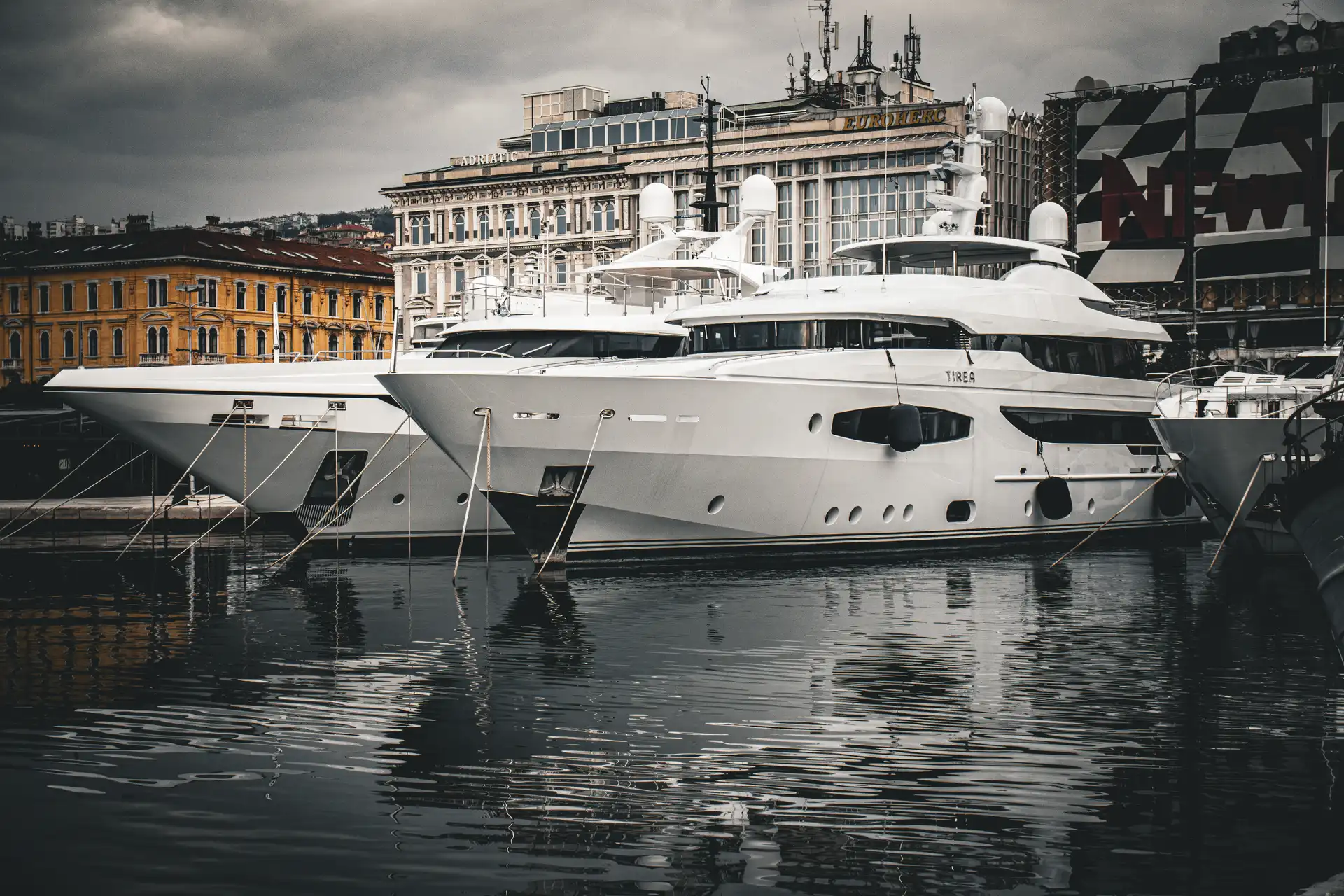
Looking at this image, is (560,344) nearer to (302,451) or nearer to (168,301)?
(302,451)

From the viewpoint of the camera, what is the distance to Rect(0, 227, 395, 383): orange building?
69000 mm

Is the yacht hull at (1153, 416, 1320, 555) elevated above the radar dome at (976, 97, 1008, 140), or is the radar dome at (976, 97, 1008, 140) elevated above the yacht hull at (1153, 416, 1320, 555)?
the radar dome at (976, 97, 1008, 140)

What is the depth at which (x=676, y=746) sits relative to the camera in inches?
488

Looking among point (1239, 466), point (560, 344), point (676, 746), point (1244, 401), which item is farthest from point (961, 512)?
point (676, 746)

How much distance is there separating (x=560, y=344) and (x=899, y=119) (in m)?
34.1

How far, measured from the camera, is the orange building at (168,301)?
69.0 metres

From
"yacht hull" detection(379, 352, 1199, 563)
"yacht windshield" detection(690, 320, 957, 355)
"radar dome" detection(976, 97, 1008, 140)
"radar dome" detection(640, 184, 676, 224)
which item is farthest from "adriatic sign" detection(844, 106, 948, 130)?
"yacht windshield" detection(690, 320, 957, 355)

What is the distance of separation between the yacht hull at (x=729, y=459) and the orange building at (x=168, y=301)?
44542 millimetres

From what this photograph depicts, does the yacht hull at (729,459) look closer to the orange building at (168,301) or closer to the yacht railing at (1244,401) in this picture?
the yacht railing at (1244,401)

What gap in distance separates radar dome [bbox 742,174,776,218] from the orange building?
35483mm

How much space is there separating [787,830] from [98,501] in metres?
38.6

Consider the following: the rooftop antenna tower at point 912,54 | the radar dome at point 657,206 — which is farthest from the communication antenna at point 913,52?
the radar dome at point 657,206

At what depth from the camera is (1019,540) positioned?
2862 centimetres

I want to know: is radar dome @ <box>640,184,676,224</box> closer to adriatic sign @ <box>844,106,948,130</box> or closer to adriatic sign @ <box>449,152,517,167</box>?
adriatic sign @ <box>844,106,948,130</box>
